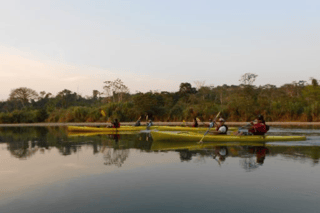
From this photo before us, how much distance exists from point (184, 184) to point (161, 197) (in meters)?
1.01

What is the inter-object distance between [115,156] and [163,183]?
410 centimetres

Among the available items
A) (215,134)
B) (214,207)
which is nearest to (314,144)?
(215,134)

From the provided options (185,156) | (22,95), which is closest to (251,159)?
(185,156)

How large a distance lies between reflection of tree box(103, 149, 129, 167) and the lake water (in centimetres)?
3

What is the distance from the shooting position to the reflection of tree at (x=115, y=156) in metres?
9.07

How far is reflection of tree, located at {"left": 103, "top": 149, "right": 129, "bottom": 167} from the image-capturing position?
29.8 ft

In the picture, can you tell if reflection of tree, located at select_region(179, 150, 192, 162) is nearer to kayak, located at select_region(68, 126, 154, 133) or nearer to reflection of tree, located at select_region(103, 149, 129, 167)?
reflection of tree, located at select_region(103, 149, 129, 167)

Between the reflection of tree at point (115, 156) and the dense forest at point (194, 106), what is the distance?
17.4 meters

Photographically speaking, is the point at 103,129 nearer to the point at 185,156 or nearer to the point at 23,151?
the point at 23,151

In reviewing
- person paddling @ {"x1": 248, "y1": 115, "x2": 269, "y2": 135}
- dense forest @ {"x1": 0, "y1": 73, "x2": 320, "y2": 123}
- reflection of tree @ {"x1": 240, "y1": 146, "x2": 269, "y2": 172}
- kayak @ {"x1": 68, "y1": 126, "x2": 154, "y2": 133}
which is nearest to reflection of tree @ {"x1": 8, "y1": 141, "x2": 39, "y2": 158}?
reflection of tree @ {"x1": 240, "y1": 146, "x2": 269, "y2": 172}

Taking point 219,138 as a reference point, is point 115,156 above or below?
below

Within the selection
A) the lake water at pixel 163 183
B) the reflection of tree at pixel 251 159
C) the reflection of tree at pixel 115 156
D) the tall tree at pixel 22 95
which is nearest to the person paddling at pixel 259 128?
the reflection of tree at pixel 251 159

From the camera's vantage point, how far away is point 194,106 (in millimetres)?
36156

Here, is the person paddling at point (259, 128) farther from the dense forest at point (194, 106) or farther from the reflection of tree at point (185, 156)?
the dense forest at point (194, 106)
